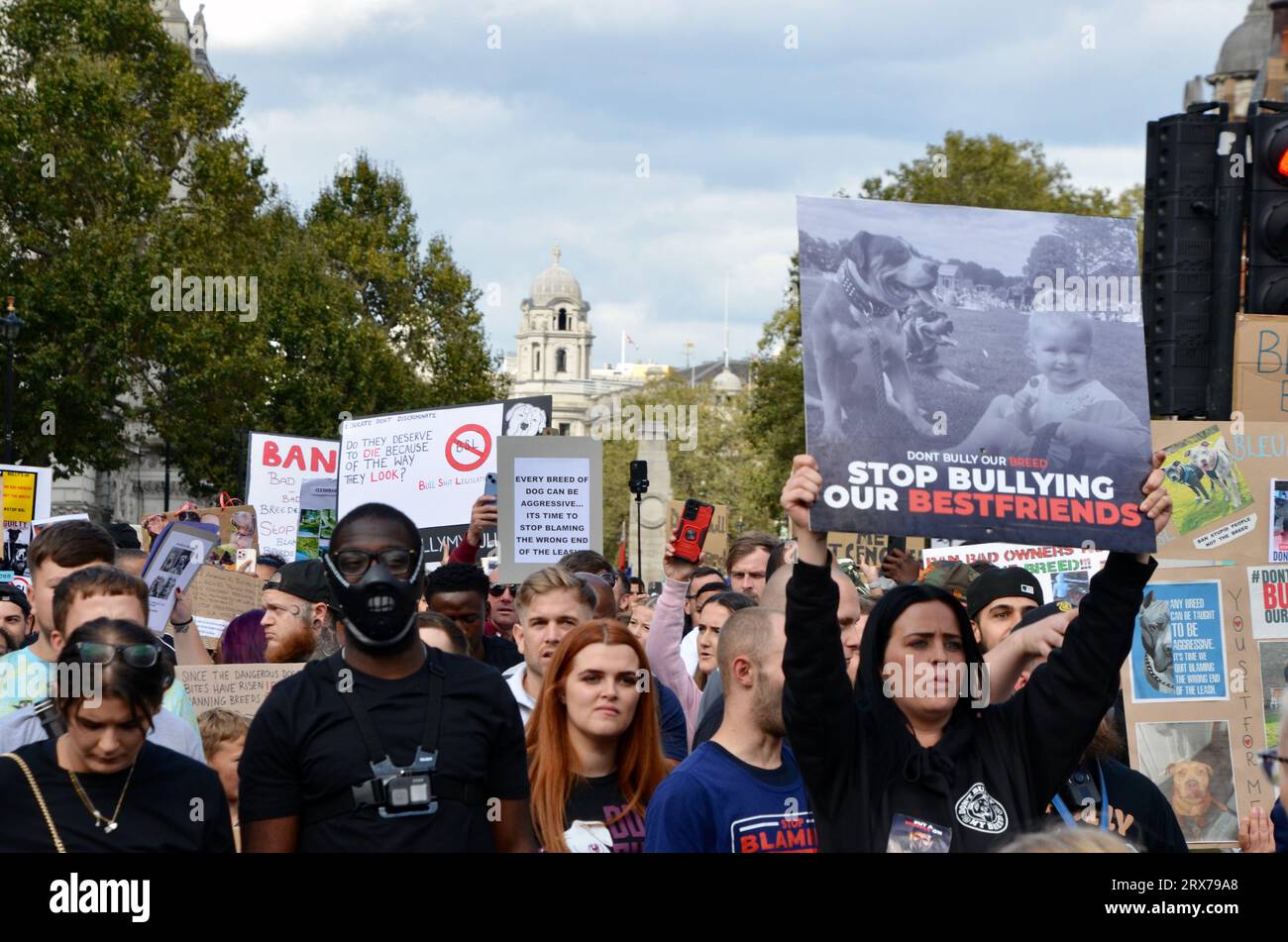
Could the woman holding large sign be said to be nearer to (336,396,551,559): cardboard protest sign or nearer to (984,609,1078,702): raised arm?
(984,609,1078,702): raised arm

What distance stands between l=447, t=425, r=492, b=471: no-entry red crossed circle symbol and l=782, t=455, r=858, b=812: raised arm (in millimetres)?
7520

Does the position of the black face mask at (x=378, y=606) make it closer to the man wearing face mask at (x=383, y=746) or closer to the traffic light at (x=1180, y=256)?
the man wearing face mask at (x=383, y=746)

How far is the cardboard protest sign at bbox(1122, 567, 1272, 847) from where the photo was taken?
653 centimetres

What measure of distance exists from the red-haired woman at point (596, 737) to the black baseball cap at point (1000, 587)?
1880mm

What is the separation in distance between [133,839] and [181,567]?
11.1 feet

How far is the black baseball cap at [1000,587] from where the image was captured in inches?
267

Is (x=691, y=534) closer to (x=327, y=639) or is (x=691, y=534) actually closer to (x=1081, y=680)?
(x=327, y=639)

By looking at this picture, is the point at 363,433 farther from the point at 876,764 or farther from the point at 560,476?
the point at 876,764

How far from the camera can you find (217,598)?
9.65m

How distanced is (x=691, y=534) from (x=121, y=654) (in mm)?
5443
